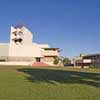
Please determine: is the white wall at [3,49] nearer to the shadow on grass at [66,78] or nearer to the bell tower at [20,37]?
the bell tower at [20,37]

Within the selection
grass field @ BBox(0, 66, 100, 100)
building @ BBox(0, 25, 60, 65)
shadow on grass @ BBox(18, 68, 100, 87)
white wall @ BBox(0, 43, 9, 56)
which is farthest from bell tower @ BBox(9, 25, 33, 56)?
grass field @ BBox(0, 66, 100, 100)

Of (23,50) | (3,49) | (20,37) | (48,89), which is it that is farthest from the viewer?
(20,37)

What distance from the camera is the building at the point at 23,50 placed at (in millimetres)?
87812

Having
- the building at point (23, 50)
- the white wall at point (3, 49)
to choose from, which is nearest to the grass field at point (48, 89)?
the building at point (23, 50)

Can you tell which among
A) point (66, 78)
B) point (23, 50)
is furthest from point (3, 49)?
point (66, 78)

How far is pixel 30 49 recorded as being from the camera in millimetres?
89750

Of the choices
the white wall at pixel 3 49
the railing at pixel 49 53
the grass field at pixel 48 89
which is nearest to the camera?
the grass field at pixel 48 89

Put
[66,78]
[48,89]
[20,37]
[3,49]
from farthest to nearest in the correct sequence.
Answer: [20,37], [3,49], [66,78], [48,89]

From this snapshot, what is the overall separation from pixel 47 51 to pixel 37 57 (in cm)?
690

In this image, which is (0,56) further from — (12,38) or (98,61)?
(98,61)

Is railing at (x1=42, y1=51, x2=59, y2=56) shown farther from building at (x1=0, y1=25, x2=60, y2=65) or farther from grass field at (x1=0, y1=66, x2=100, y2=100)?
grass field at (x1=0, y1=66, x2=100, y2=100)

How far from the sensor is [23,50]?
294ft

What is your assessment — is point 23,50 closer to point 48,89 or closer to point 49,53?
point 49,53

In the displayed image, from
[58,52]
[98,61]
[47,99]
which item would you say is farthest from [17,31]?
[47,99]
